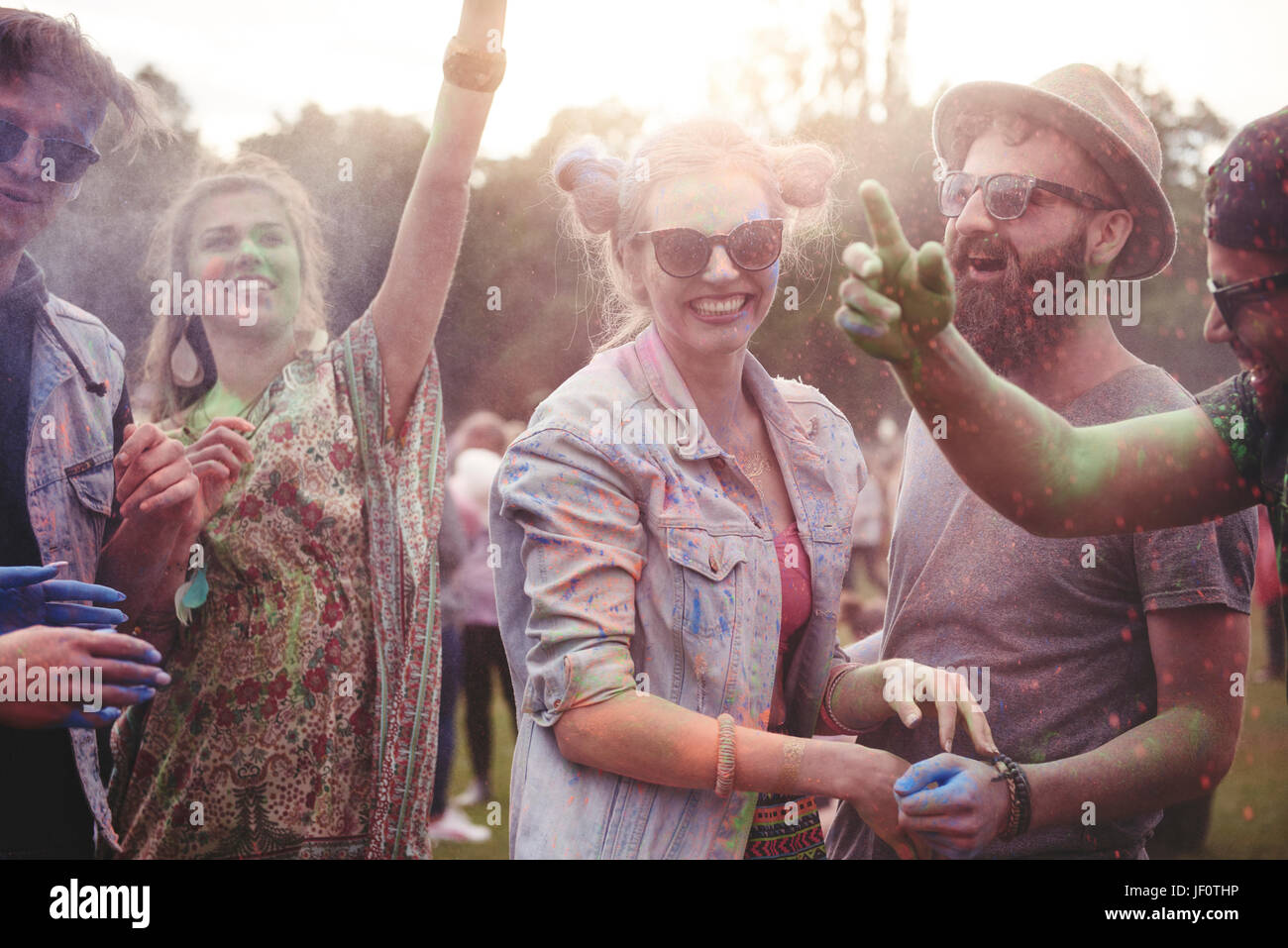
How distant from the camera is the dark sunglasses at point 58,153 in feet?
8.73

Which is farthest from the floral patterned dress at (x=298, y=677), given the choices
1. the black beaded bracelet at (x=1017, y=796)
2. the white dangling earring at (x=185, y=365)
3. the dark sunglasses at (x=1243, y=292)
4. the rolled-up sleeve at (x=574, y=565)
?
the dark sunglasses at (x=1243, y=292)

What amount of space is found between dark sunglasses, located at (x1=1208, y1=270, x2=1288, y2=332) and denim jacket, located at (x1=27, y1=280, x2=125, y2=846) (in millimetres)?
2480

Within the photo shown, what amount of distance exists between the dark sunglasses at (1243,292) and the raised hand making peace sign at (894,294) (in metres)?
0.58

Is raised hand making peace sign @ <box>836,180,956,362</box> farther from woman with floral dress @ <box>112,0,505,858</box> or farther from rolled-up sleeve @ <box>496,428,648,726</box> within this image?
woman with floral dress @ <box>112,0,505,858</box>

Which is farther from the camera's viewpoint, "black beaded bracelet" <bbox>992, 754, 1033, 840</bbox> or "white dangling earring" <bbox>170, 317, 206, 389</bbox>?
"white dangling earring" <bbox>170, 317, 206, 389</bbox>

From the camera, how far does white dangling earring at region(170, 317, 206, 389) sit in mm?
2854

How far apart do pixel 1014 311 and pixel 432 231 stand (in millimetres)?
1393

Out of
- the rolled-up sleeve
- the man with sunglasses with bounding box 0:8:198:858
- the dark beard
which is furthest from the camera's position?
the man with sunglasses with bounding box 0:8:198:858

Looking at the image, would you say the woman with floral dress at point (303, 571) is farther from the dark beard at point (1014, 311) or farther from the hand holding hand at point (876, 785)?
the dark beard at point (1014, 311)

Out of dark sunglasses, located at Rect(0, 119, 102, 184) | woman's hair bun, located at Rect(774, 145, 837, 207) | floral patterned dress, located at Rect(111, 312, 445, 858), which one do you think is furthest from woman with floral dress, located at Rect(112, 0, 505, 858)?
woman's hair bun, located at Rect(774, 145, 837, 207)

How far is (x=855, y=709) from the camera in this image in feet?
7.88

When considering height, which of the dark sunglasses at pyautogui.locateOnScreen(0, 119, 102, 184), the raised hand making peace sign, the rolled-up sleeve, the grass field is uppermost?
the dark sunglasses at pyautogui.locateOnScreen(0, 119, 102, 184)
